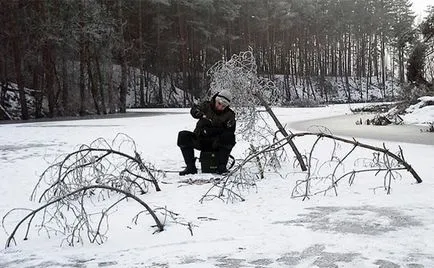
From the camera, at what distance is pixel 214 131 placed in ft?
20.9

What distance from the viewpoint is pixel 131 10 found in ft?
132

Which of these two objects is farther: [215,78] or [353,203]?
[215,78]

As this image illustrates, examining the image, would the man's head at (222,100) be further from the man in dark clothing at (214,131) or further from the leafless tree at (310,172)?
the leafless tree at (310,172)

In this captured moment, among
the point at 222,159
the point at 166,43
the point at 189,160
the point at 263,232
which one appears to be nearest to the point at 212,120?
the point at 222,159

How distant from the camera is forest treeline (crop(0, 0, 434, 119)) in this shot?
24234mm

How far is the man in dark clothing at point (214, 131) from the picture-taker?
6270 millimetres

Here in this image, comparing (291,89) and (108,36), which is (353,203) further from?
(291,89)

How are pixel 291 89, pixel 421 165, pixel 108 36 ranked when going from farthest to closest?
pixel 291 89 → pixel 108 36 → pixel 421 165

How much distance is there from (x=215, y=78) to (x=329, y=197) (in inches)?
119

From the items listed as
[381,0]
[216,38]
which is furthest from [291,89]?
[381,0]

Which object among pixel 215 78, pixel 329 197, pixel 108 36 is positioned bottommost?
pixel 329 197

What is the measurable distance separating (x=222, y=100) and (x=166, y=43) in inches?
1509

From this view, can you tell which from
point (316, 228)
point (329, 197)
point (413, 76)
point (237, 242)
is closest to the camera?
point (237, 242)

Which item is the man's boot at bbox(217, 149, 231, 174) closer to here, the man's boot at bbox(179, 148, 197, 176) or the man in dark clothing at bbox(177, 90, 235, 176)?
the man in dark clothing at bbox(177, 90, 235, 176)
